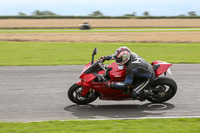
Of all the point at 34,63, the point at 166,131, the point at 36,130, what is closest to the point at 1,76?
the point at 34,63

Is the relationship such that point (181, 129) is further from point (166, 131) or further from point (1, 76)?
point (1, 76)

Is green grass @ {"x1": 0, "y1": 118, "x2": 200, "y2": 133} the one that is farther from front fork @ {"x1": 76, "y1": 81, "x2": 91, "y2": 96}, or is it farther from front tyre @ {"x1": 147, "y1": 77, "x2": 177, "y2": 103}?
front tyre @ {"x1": 147, "y1": 77, "x2": 177, "y2": 103}

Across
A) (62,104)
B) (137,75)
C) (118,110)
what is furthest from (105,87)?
(62,104)

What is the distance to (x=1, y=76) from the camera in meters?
11.8

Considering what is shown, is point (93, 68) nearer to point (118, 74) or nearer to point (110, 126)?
point (118, 74)

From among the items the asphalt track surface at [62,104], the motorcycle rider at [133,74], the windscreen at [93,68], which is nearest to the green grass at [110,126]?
the asphalt track surface at [62,104]

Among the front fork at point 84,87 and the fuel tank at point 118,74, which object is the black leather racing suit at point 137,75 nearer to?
the fuel tank at point 118,74

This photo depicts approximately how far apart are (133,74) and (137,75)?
0.20m

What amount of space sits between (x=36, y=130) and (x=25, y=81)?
206 inches

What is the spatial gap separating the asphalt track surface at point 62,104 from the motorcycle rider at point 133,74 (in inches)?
18.6

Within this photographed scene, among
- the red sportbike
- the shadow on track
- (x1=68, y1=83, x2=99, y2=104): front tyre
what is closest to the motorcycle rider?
the red sportbike

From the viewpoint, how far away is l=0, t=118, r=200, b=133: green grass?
18.9 ft

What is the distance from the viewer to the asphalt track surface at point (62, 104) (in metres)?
7.16

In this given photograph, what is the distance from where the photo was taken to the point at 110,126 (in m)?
6.06
